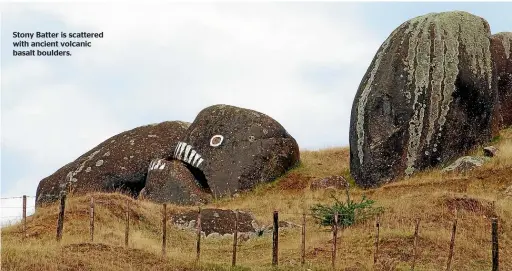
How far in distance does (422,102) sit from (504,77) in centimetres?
721

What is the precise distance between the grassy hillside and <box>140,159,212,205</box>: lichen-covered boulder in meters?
1.23

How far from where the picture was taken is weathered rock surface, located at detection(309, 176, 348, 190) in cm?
3114

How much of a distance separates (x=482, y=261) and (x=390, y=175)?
10579 mm

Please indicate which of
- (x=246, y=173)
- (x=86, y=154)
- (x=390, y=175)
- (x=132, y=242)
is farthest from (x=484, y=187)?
(x=86, y=154)

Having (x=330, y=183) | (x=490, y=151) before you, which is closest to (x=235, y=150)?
(x=330, y=183)

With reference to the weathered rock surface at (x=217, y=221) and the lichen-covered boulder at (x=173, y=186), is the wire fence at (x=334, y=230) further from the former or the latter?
the lichen-covered boulder at (x=173, y=186)

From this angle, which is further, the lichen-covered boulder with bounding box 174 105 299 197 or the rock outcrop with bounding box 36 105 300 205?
the lichen-covered boulder with bounding box 174 105 299 197

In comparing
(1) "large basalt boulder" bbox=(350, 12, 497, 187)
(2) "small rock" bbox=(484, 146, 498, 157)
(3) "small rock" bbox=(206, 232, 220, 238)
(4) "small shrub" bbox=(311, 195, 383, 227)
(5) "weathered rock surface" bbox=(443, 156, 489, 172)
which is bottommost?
(3) "small rock" bbox=(206, 232, 220, 238)

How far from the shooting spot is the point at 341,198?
2939cm

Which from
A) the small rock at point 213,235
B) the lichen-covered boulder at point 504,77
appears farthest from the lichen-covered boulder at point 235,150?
the lichen-covered boulder at point 504,77

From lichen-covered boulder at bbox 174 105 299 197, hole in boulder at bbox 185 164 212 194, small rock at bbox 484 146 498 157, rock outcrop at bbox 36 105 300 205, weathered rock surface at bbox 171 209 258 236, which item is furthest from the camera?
hole in boulder at bbox 185 164 212 194

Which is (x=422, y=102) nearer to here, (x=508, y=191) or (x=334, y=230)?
(x=508, y=191)

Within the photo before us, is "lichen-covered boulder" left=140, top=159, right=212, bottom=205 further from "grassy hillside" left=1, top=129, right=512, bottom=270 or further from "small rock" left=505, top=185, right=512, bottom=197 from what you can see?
"small rock" left=505, top=185, right=512, bottom=197

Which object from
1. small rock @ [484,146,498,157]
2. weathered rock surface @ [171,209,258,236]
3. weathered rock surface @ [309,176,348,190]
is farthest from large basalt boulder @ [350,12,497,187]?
weathered rock surface @ [171,209,258,236]
